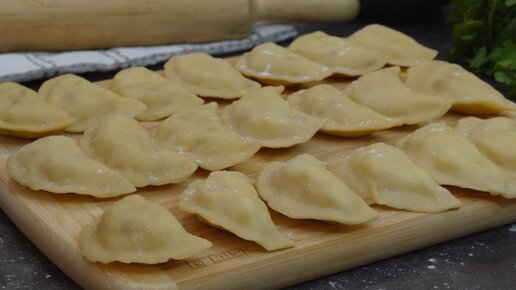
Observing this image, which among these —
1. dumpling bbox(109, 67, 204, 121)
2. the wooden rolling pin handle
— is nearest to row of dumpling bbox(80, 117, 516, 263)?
dumpling bbox(109, 67, 204, 121)

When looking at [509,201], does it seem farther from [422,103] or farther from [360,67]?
[360,67]

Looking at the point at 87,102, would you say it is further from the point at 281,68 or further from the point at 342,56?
the point at 342,56

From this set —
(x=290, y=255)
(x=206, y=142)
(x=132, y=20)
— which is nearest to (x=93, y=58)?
(x=132, y=20)

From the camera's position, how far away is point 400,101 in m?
2.53

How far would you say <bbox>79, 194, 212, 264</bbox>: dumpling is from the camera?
1.76m

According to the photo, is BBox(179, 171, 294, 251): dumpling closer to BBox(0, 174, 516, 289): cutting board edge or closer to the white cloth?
BBox(0, 174, 516, 289): cutting board edge

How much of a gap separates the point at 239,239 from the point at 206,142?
413mm

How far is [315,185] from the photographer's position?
78.4 inches

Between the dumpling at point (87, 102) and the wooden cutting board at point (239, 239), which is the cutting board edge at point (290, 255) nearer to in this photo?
the wooden cutting board at point (239, 239)

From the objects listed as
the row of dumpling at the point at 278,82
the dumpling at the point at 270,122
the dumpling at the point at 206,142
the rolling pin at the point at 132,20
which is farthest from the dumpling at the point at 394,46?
the dumpling at the point at 206,142

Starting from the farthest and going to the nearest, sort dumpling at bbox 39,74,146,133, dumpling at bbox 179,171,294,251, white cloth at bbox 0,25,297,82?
white cloth at bbox 0,25,297,82
dumpling at bbox 39,74,146,133
dumpling at bbox 179,171,294,251

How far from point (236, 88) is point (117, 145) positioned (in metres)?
0.62

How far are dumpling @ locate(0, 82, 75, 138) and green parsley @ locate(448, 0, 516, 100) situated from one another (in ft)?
4.74

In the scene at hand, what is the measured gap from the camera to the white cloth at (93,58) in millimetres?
2904
